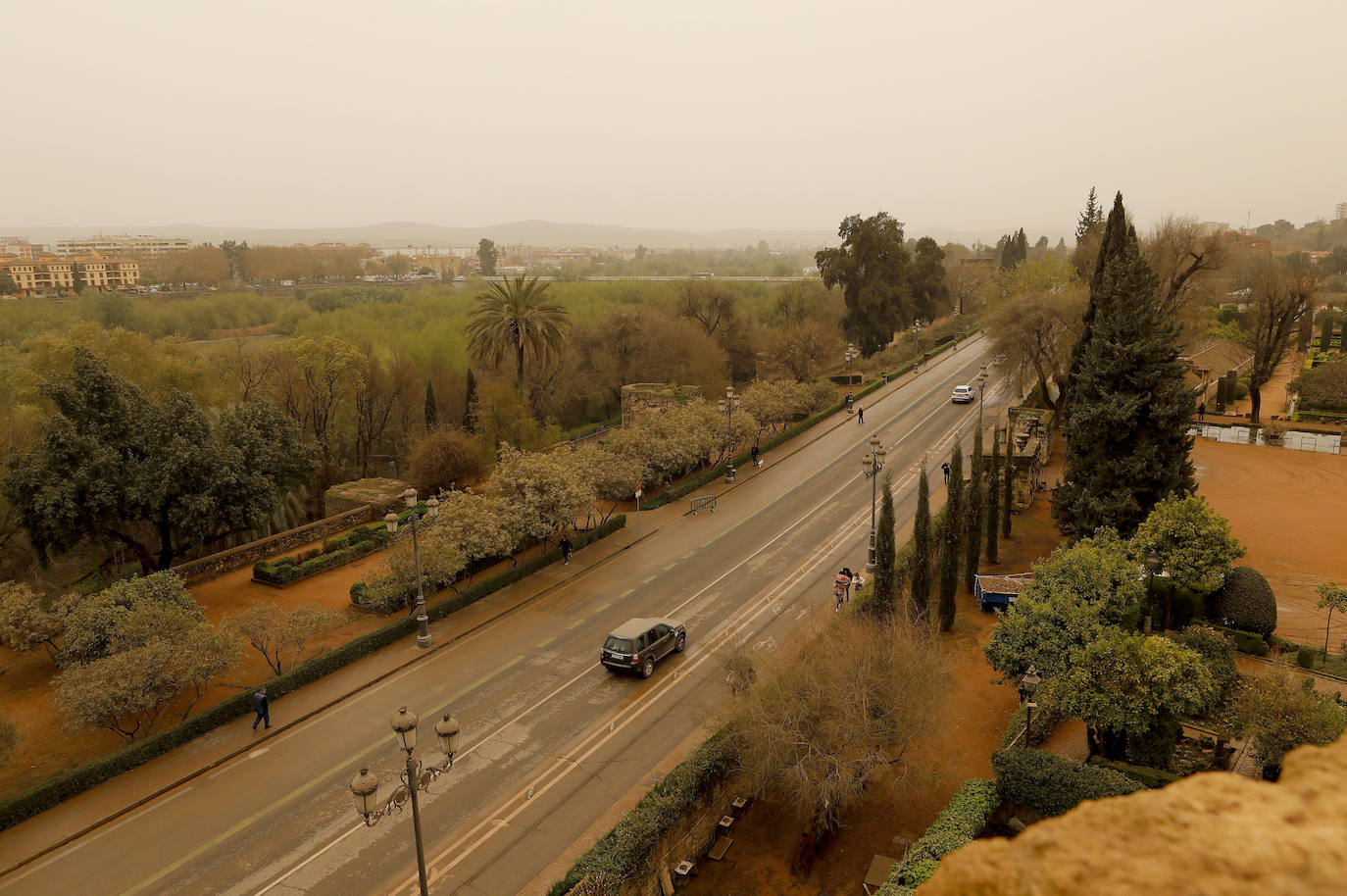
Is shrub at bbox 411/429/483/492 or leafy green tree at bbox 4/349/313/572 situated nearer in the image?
leafy green tree at bbox 4/349/313/572

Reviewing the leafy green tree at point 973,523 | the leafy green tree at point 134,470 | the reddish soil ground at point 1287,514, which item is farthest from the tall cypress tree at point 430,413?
the reddish soil ground at point 1287,514

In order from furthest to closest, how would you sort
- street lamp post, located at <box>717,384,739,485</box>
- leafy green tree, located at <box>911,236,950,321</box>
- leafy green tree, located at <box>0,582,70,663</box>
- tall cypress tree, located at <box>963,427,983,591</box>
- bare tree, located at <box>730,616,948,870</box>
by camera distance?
leafy green tree, located at <box>911,236,950,321</box> < street lamp post, located at <box>717,384,739,485</box> < tall cypress tree, located at <box>963,427,983,591</box> < leafy green tree, located at <box>0,582,70,663</box> < bare tree, located at <box>730,616,948,870</box>

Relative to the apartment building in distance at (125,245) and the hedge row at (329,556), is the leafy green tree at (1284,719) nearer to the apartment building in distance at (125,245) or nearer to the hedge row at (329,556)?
the hedge row at (329,556)

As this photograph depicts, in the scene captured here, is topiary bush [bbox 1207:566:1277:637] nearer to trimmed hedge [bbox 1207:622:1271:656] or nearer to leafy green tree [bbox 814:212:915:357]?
trimmed hedge [bbox 1207:622:1271:656]

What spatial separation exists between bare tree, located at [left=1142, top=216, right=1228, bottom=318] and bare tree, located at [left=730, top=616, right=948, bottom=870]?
35496mm

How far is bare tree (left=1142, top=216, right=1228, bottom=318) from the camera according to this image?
4241 cm

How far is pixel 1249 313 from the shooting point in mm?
64062

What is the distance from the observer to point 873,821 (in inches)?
666

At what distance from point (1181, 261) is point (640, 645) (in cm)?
3796

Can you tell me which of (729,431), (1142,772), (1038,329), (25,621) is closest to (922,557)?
(1142,772)

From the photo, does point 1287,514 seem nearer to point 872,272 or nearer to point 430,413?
point 872,272

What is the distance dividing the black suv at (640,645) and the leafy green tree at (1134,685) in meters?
10.3

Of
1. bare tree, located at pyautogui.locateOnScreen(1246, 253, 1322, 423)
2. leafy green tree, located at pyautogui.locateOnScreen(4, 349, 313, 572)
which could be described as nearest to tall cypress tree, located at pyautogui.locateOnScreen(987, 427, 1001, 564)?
leafy green tree, located at pyautogui.locateOnScreen(4, 349, 313, 572)

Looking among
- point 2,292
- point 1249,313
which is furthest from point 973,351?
point 2,292
